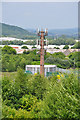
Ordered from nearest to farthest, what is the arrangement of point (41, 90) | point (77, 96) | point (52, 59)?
point (77, 96), point (41, 90), point (52, 59)

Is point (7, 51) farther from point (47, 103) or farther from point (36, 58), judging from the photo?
point (47, 103)

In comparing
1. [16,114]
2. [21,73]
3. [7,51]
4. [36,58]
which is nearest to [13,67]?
[36,58]

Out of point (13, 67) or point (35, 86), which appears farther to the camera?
point (13, 67)

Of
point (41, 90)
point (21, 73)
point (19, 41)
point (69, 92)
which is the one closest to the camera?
point (69, 92)

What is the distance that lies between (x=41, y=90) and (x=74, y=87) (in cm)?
140

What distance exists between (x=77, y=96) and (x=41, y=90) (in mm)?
1488

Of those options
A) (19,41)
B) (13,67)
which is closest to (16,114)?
(13,67)

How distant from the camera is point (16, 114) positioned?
73.9 inches

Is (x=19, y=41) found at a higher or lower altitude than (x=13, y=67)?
higher

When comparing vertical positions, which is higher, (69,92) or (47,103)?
(69,92)

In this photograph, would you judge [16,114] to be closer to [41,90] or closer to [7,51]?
[41,90]

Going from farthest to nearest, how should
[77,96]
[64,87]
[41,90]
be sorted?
[41,90], [64,87], [77,96]

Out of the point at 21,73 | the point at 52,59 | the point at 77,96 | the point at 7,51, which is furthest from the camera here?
the point at 7,51

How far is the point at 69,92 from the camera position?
177 cm
